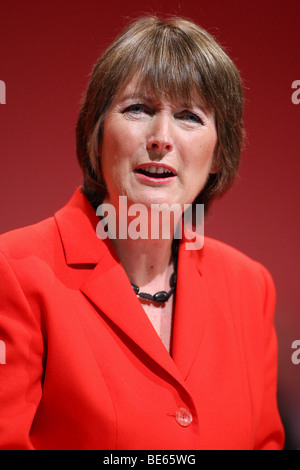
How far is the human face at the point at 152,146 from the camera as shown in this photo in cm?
126

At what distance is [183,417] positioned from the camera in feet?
4.04

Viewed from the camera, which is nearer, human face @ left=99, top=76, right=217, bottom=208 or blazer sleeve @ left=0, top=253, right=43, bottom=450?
blazer sleeve @ left=0, top=253, right=43, bottom=450

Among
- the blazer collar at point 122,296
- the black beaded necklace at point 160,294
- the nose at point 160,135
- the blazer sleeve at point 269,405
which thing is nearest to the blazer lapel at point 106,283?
the blazer collar at point 122,296

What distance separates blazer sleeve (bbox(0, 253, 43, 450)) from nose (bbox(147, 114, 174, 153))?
16.2 inches

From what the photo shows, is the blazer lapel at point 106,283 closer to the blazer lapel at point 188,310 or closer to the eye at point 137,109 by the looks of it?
the blazer lapel at point 188,310

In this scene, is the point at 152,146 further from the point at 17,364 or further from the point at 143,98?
the point at 17,364

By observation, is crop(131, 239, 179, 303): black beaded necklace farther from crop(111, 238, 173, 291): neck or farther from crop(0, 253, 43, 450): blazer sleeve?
crop(0, 253, 43, 450): blazer sleeve

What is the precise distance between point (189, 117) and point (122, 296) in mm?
443

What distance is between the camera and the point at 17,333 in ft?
3.74

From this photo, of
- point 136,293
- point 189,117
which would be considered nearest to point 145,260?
point 136,293

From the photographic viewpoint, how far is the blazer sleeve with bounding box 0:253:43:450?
1.11m

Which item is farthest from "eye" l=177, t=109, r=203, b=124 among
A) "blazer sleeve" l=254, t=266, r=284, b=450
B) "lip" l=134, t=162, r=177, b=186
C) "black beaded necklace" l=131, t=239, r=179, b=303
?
"blazer sleeve" l=254, t=266, r=284, b=450
